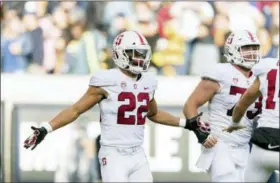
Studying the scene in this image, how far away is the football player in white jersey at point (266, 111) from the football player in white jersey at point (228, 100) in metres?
0.39

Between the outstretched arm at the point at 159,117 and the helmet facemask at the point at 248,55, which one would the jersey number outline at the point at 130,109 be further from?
the helmet facemask at the point at 248,55

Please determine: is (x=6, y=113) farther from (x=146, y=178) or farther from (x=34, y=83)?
(x=146, y=178)

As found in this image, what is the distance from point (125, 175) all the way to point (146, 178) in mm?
155

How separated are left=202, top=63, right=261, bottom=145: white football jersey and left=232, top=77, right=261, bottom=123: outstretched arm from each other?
1.02 ft

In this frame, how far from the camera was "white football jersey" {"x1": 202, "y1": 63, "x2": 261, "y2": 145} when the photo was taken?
8.26 meters

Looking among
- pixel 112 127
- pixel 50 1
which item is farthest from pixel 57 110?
pixel 112 127

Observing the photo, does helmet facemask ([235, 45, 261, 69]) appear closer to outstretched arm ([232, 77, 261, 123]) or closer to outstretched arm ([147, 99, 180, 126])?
outstretched arm ([232, 77, 261, 123])

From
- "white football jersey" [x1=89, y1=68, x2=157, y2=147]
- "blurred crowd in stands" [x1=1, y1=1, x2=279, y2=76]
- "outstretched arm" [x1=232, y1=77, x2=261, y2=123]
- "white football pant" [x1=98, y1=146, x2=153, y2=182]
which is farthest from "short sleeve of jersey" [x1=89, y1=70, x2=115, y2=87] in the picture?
"blurred crowd in stands" [x1=1, y1=1, x2=279, y2=76]

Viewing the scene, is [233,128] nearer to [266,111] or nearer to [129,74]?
[266,111]

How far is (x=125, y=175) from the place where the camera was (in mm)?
7461

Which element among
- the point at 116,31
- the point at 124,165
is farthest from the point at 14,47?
the point at 124,165

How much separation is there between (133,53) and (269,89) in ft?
3.43

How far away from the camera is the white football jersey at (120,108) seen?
7562 mm

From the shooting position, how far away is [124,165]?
7.50 metres
